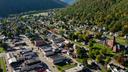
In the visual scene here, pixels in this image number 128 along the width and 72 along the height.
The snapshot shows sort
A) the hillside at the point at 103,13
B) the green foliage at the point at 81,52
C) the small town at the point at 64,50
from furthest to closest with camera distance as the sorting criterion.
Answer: the hillside at the point at 103,13 < the green foliage at the point at 81,52 < the small town at the point at 64,50

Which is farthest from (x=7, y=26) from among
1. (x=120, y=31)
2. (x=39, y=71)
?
(x=39, y=71)

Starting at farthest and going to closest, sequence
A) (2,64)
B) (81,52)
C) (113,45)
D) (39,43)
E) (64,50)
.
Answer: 1. (39,43)
2. (64,50)
3. (113,45)
4. (81,52)
5. (2,64)

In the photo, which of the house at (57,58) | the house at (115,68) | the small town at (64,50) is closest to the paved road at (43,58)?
the small town at (64,50)

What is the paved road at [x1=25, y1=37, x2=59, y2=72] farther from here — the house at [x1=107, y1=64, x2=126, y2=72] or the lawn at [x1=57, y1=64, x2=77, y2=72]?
the house at [x1=107, y1=64, x2=126, y2=72]

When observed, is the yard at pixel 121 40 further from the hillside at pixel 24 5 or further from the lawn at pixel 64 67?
the hillside at pixel 24 5

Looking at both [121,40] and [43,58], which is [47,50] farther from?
[121,40]

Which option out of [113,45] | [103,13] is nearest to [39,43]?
[113,45]
